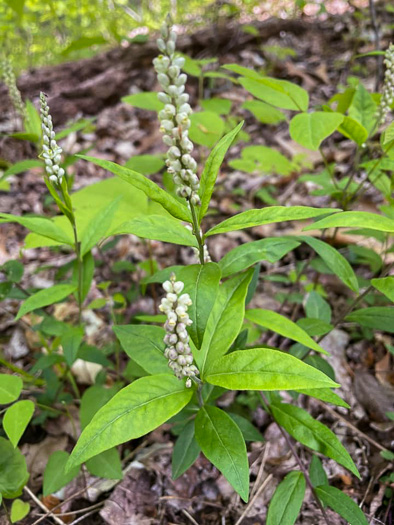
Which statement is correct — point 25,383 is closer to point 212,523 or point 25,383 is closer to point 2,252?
point 212,523

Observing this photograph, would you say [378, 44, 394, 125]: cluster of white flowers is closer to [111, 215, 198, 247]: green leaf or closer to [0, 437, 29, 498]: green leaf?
[111, 215, 198, 247]: green leaf

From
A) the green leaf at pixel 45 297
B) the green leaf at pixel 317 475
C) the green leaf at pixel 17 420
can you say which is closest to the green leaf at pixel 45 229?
the green leaf at pixel 45 297

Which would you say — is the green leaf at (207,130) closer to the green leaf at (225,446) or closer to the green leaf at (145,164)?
the green leaf at (145,164)

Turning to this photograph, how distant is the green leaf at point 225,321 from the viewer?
5.41ft

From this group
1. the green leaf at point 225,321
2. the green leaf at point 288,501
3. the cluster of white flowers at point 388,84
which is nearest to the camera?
the green leaf at point 225,321

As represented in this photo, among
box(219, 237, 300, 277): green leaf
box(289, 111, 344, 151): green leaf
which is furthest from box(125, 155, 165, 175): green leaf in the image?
box(219, 237, 300, 277): green leaf

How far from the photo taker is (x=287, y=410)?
198 centimetres

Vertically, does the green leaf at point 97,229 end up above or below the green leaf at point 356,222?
below

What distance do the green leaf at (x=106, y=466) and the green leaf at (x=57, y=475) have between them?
3.3 inches

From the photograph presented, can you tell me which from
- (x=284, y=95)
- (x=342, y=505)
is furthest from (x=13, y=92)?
(x=342, y=505)

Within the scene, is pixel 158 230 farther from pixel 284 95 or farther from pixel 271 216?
pixel 284 95

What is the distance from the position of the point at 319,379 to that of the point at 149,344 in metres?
0.84

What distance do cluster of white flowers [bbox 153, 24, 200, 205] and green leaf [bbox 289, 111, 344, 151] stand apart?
2.98 feet

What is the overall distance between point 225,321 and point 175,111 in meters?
0.87
